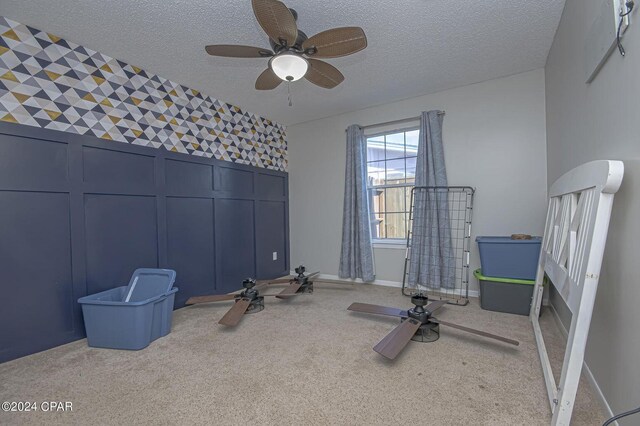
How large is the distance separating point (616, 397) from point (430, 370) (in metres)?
0.83

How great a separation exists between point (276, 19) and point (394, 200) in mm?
2810

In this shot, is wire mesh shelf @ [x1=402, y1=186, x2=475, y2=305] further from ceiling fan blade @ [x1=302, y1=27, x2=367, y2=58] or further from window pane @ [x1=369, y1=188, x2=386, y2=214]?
ceiling fan blade @ [x1=302, y1=27, x2=367, y2=58]

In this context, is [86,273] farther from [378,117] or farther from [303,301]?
[378,117]

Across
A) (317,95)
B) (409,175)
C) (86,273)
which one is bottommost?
(86,273)

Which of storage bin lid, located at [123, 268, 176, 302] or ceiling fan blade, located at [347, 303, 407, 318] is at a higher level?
storage bin lid, located at [123, 268, 176, 302]

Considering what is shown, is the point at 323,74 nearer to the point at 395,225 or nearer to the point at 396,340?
the point at 396,340

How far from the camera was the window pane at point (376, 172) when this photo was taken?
401cm

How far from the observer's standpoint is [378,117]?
12.8ft

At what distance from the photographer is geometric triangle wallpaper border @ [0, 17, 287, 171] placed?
6.85 feet

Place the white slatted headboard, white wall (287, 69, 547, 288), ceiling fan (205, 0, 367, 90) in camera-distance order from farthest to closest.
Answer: white wall (287, 69, 547, 288)
ceiling fan (205, 0, 367, 90)
the white slatted headboard

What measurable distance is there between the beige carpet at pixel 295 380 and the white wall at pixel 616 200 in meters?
0.29

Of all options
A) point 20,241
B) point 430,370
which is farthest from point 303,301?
point 20,241

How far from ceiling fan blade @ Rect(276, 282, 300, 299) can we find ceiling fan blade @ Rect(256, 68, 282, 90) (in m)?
2.08

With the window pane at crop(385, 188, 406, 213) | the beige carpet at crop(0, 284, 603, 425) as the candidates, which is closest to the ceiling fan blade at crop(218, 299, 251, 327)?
the beige carpet at crop(0, 284, 603, 425)
